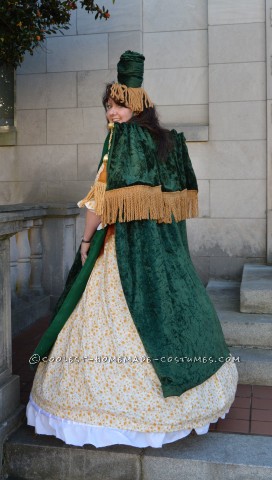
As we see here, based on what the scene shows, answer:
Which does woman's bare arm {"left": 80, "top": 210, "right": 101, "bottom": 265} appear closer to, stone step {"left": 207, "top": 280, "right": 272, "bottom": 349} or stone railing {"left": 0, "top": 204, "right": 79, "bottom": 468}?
stone step {"left": 207, "top": 280, "right": 272, "bottom": 349}

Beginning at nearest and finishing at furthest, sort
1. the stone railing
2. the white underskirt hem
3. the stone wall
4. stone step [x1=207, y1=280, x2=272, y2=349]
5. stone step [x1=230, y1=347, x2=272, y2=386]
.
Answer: the white underskirt hem < stone step [x1=230, y1=347, x2=272, y2=386] < stone step [x1=207, y1=280, x2=272, y2=349] < the stone railing < the stone wall

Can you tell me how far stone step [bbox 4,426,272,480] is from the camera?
8.14ft

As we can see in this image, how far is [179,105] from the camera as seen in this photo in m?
5.30

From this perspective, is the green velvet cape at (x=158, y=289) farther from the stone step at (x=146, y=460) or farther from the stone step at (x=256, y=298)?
the stone step at (x=256, y=298)

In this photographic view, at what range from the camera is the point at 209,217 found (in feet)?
17.2

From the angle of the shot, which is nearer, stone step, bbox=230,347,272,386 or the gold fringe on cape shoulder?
the gold fringe on cape shoulder

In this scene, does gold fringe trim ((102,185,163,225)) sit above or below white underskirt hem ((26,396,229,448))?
above

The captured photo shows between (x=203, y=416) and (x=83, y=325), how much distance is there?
70 cm

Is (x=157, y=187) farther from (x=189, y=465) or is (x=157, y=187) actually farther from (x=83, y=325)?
(x=189, y=465)

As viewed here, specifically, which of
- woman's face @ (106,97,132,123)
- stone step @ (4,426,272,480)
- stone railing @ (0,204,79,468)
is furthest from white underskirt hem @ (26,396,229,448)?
stone railing @ (0,204,79,468)

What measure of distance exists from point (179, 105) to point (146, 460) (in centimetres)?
366

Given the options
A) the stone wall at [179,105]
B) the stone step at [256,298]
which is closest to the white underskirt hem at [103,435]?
the stone step at [256,298]

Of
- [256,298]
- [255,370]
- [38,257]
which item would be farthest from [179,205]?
[38,257]

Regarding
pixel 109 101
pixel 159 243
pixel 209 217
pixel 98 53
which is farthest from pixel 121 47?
pixel 159 243
